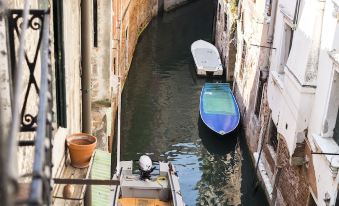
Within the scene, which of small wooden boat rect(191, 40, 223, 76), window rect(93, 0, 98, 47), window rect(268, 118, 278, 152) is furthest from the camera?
small wooden boat rect(191, 40, 223, 76)

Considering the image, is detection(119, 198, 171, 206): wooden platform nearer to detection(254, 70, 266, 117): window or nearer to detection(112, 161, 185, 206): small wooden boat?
detection(112, 161, 185, 206): small wooden boat

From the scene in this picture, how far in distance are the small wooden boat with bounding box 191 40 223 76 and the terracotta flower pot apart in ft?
60.0

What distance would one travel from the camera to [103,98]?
9617 millimetres

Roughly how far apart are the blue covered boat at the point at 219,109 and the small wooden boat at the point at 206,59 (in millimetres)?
3017

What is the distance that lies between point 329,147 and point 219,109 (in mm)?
9861

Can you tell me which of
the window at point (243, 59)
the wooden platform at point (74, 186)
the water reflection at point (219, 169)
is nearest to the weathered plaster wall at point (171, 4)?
the window at point (243, 59)

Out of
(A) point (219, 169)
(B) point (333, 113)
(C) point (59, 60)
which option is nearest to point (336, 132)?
(B) point (333, 113)

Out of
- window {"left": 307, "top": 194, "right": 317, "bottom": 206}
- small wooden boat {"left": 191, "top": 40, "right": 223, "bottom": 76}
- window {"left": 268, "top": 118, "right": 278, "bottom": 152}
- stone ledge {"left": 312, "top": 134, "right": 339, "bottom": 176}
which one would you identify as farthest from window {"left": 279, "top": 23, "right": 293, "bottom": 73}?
small wooden boat {"left": 191, "top": 40, "right": 223, "bottom": 76}

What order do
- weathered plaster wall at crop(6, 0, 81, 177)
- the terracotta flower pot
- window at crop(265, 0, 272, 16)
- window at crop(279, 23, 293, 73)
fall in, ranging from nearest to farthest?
weathered plaster wall at crop(6, 0, 81, 177), the terracotta flower pot, window at crop(279, 23, 293, 73), window at crop(265, 0, 272, 16)

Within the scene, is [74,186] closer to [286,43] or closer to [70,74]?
[70,74]

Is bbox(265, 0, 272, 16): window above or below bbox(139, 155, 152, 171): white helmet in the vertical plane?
above

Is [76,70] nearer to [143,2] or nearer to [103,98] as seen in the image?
[103,98]

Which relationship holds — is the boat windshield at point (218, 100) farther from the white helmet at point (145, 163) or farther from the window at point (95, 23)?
the window at point (95, 23)

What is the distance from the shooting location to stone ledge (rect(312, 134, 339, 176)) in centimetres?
922
